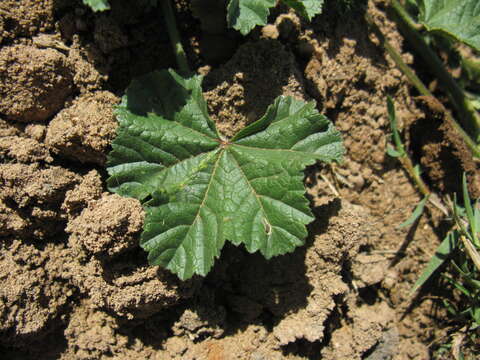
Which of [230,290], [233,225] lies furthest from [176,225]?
[230,290]

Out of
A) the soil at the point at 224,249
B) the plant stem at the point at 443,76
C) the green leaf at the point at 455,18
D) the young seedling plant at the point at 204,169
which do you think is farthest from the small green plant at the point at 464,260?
the young seedling plant at the point at 204,169

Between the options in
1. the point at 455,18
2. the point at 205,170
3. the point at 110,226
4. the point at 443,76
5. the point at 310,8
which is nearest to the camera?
the point at 110,226

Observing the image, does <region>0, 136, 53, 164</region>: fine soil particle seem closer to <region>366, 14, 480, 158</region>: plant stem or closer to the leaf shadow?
the leaf shadow

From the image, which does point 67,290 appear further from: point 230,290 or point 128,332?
point 230,290

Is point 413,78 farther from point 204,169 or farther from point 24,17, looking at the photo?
point 24,17

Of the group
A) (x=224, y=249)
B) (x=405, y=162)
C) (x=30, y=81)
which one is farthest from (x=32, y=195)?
(x=405, y=162)

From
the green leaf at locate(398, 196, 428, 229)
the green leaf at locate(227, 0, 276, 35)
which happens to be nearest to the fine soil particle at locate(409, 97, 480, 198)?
the green leaf at locate(398, 196, 428, 229)
